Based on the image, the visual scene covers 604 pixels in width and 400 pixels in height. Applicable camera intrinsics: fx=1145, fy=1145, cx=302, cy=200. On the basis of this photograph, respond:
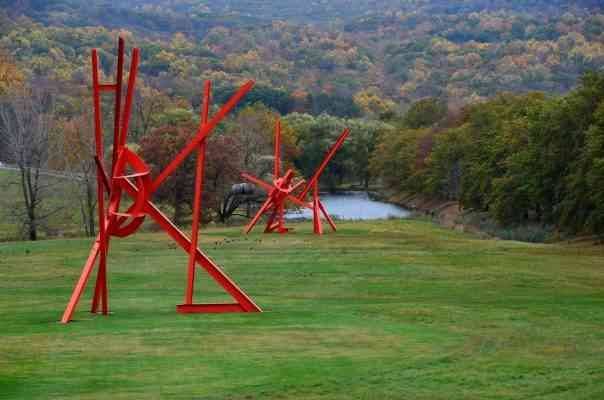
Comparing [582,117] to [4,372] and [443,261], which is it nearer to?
[443,261]

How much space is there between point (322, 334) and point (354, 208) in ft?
249

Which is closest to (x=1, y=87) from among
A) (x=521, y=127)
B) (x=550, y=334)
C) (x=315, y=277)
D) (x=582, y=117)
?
(x=521, y=127)

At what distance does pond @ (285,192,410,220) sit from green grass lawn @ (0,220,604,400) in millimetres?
46145

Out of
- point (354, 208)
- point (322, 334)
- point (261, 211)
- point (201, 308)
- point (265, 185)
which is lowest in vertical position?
point (354, 208)

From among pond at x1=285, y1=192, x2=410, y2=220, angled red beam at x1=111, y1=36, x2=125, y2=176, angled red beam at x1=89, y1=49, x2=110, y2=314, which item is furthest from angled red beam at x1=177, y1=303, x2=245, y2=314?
pond at x1=285, y1=192, x2=410, y2=220

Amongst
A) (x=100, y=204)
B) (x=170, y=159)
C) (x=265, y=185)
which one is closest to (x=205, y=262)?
(x=100, y=204)

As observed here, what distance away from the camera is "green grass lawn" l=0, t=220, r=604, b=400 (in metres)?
13.3

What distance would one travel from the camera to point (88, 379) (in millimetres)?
13633

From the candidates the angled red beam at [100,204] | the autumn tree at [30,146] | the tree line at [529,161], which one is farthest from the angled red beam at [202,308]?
the autumn tree at [30,146]

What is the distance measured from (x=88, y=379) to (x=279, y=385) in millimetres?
2298

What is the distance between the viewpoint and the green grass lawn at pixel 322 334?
1334cm

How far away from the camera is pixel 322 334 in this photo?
17641mm

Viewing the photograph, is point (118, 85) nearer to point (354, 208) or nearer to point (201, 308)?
point (201, 308)

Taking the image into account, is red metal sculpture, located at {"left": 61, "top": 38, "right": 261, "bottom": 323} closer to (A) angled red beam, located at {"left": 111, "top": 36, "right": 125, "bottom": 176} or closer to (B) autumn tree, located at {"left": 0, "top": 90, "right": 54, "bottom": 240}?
(A) angled red beam, located at {"left": 111, "top": 36, "right": 125, "bottom": 176}
